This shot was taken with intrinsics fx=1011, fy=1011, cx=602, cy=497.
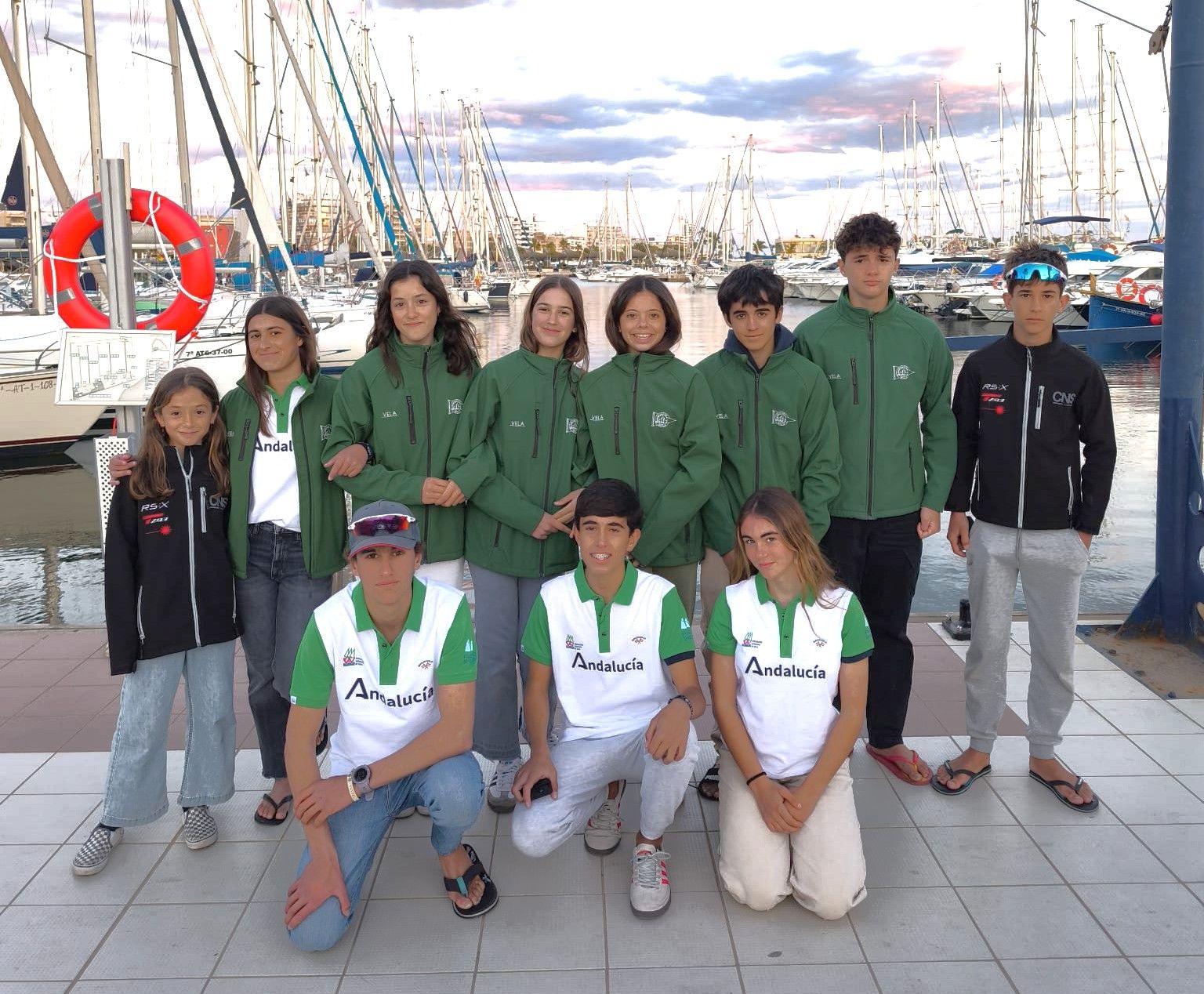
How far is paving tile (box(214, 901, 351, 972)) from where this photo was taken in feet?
8.45

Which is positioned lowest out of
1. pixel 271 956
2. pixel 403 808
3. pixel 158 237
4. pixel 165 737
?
pixel 271 956

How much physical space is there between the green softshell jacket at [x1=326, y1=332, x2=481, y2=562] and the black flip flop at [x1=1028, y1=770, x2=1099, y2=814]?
2212mm

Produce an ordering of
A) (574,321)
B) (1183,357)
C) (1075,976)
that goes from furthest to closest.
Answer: (1183,357) < (574,321) < (1075,976)

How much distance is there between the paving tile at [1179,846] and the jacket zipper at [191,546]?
2.81m

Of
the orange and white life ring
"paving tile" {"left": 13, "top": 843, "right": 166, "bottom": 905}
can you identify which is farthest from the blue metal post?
the orange and white life ring

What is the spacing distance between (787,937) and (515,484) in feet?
5.32

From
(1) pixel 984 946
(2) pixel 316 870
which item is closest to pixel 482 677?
(2) pixel 316 870

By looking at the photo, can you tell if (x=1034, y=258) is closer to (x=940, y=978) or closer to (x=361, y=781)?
(x=940, y=978)

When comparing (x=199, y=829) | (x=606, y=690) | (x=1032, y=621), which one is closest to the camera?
(x=606, y=690)

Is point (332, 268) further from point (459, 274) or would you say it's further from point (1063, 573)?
point (1063, 573)

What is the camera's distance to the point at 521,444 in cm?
342

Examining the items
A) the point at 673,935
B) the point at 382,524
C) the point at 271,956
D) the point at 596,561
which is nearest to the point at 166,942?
the point at 271,956

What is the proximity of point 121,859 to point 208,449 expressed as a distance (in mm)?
1299

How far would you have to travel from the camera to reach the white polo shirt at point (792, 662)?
2.93 metres
